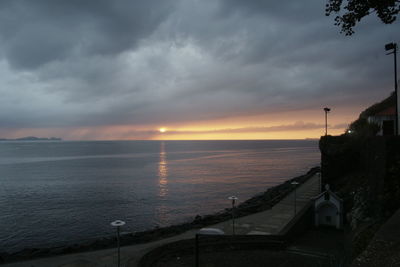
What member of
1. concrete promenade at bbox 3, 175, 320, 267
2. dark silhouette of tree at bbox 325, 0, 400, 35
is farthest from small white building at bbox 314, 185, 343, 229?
dark silhouette of tree at bbox 325, 0, 400, 35

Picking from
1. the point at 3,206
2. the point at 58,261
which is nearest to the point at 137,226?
the point at 58,261

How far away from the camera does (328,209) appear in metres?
22.1

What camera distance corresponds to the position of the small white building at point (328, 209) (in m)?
21.4

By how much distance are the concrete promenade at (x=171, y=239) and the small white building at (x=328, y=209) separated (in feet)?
9.69

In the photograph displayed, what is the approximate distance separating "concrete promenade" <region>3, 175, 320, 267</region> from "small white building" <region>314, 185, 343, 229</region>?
2955mm

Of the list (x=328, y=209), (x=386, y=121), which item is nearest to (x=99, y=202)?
(x=328, y=209)

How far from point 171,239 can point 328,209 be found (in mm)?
13025

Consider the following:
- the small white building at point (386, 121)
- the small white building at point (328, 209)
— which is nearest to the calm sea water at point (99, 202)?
the small white building at point (328, 209)

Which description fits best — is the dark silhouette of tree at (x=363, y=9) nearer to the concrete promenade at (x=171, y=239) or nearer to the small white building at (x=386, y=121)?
the concrete promenade at (x=171, y=239)

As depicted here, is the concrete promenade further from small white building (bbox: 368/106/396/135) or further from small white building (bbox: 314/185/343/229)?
small white building (bbox: 368/106/396/135)

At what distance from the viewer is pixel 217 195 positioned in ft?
152

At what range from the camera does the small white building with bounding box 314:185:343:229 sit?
70.2 ft

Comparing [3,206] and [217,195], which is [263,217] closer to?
[217,195]

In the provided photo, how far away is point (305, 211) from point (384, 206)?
9520mm
